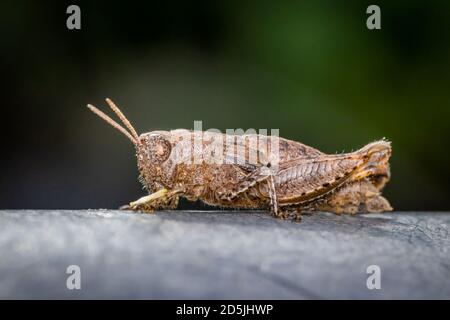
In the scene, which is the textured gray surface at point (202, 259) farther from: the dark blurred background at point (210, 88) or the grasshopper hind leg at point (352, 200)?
the dark blurred background at point (210, 88)

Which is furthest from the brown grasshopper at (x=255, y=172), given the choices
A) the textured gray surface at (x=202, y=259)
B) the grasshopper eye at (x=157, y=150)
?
the textured gray surface at (x=202, y=259)

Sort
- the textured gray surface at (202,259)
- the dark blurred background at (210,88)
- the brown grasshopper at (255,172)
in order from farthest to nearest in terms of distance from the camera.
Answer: the dark blurred background at (210,88) → the brown grasshopper at (255,172) → the textured gray surface at (202,259)

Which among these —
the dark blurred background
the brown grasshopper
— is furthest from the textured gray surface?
the dark blurred background

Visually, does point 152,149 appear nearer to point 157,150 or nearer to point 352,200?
point 157,150

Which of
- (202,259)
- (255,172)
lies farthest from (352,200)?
(202,259)

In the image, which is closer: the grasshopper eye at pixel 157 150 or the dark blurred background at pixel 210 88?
the grasshopper eye at pixel 157 150

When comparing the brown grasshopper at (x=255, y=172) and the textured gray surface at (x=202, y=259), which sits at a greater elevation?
the brown grasshopper at (x=255, y=172)

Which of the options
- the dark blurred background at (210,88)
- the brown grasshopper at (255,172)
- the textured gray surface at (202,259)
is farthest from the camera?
the dark blurred background at (210,88)
